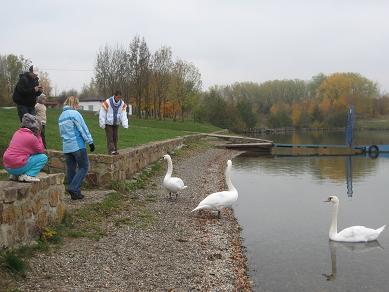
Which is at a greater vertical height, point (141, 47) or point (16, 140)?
point (141, 47)

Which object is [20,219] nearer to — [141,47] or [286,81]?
[141,47]

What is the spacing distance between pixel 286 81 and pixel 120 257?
13242cm

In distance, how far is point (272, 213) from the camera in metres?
14.3

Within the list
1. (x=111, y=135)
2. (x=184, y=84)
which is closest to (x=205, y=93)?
(x=184, y=84)

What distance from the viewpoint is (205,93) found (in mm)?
91312

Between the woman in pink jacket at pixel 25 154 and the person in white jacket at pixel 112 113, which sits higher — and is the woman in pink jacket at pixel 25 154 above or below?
below

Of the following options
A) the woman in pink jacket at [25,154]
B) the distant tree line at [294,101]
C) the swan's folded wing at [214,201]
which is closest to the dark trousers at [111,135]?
the swan's folded wing at [214,201]

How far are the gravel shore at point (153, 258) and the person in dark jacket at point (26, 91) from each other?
8.37 ft

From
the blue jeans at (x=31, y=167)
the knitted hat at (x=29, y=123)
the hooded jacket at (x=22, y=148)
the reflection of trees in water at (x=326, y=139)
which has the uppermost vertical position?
the knitted hat at (x=29, y=123)

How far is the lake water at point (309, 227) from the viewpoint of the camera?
8.63 metres

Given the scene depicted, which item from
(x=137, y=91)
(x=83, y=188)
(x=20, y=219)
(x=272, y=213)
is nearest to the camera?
(x=20, y=219)

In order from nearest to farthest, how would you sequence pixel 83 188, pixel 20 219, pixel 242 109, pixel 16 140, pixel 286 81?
pixel 20 219
pixel 16 140
pixel 83 188
pixel 242 109
pixel 286 81

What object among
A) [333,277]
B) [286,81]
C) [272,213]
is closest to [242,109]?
[286,81]

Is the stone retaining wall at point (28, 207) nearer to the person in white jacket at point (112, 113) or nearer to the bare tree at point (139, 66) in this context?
the person in white jacket at point (112, 113)
